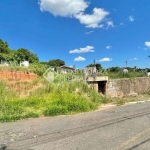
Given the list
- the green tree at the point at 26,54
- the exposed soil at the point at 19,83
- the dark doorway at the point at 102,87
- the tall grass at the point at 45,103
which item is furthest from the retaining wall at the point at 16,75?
the green tree at the point at 26,54

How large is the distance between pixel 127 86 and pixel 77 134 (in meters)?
13.5

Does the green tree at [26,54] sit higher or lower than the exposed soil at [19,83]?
higher

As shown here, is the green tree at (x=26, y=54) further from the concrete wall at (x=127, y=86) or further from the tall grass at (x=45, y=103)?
the tall grass at (x=45, y=103)

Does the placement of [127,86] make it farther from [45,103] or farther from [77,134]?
[77,134]

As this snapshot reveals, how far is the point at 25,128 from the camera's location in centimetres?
707

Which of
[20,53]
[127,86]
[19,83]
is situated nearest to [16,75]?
[19,83]

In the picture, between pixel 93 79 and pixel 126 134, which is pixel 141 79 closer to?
pixel 93 79

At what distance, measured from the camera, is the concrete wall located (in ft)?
55.9

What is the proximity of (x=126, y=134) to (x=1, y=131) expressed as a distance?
4267mm

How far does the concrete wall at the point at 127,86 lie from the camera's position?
55.9 ft

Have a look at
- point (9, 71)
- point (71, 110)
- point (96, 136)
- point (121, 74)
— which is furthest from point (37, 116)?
point (121, 74)

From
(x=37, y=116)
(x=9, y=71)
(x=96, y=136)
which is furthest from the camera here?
(x=9, y=71)

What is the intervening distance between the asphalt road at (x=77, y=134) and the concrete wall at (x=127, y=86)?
8609 millimetres

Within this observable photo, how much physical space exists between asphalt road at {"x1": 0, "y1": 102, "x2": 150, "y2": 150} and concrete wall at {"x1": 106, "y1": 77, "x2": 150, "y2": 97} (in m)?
8.61
